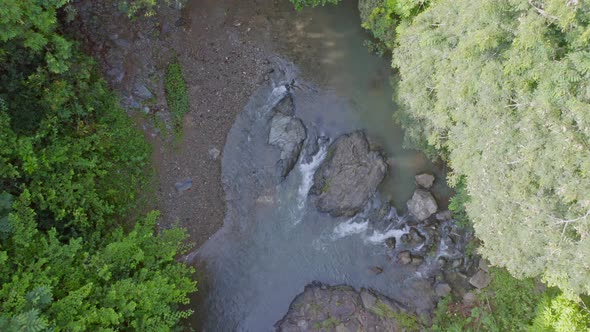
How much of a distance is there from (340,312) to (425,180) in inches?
262

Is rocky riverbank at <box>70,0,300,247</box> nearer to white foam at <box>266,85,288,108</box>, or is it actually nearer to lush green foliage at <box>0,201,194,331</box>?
white foam at <box>266,85,288,108</box>

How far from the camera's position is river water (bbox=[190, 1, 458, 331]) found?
17312 mm

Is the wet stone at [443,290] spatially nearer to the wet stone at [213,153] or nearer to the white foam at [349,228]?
the white foam at [349,228]

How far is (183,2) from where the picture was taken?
18.1m

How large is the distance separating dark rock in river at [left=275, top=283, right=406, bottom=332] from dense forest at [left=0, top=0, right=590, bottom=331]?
2.00 m

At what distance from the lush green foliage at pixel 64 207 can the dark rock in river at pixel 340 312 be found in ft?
15.4

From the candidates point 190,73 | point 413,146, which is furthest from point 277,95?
point 413,146

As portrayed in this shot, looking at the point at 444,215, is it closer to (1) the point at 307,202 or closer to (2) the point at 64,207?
(1) the point at 307,202

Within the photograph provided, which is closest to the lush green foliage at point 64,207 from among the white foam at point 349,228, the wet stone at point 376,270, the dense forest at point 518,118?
the white foam at point 349,228

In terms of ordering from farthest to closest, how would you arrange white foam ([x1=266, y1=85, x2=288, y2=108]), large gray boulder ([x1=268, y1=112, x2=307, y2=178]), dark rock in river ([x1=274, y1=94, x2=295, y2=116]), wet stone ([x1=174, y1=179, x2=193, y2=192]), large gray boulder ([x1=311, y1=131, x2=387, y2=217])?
1. white foam ([x1=266, y1=85, x2=288, y2=108])
2. dark rock in river ([x1=274, y1=94, x2=295, y2=116])
3. large gray boulder ([x1=268, y1=112, x2=307, y2=178])
4. large gray boulder ([x1=311, y1=131, x2=387, y2=217])
5. wet stone ([x1=174, y1=179, x2=193, y2=192])

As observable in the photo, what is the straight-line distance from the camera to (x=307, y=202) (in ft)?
60.0

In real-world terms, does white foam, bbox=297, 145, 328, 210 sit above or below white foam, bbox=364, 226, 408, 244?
above

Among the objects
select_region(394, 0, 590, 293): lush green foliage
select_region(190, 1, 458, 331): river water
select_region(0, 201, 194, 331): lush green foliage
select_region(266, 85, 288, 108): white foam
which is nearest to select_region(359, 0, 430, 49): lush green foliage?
select_region(394, 0, 590, 293): lush green foliage

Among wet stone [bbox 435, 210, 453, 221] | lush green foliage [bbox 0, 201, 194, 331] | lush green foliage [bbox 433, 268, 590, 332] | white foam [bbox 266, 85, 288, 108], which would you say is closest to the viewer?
lush green foliage [bbox 0, 201, 194, 331]
